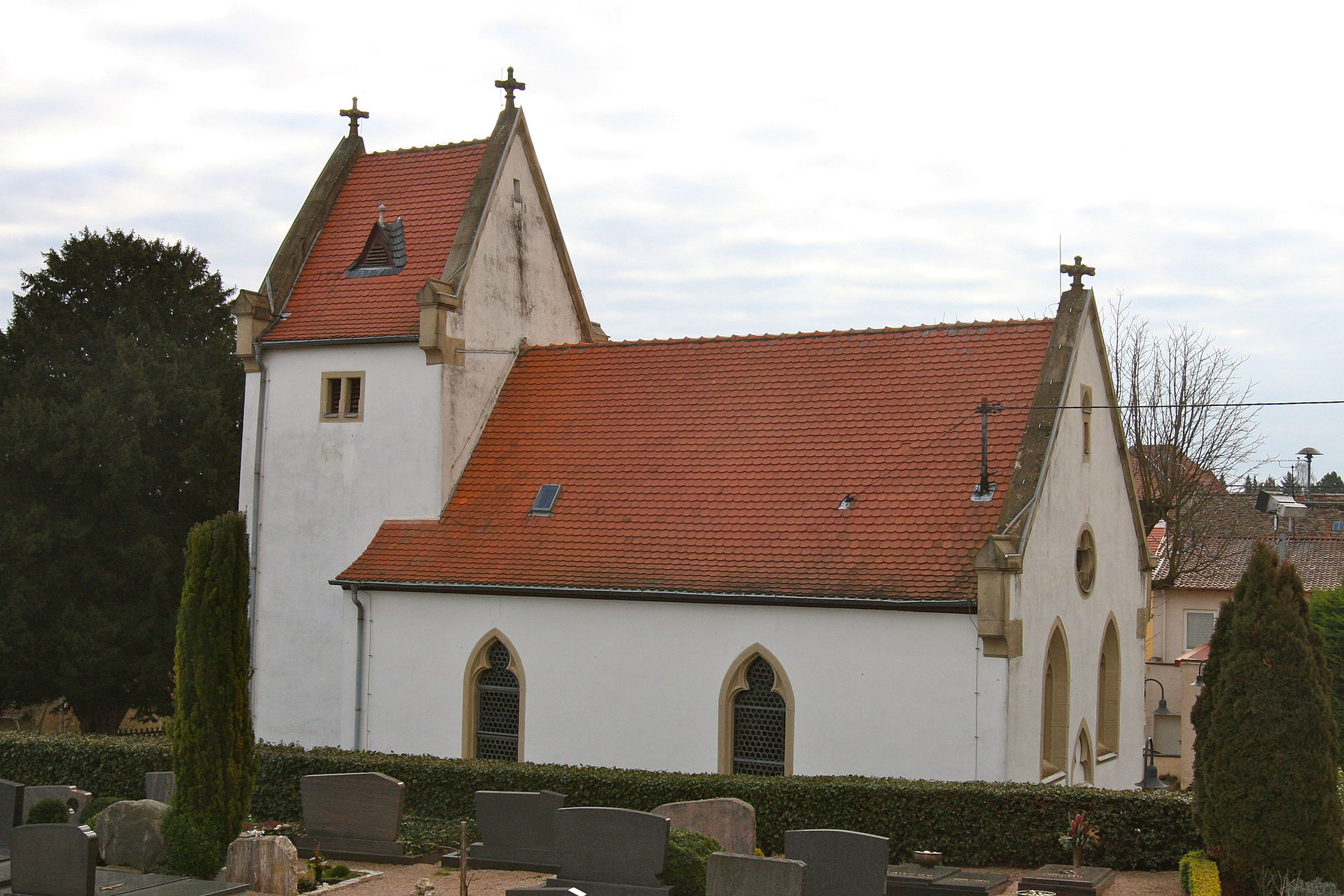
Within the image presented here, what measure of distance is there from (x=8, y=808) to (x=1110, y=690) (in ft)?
57.7

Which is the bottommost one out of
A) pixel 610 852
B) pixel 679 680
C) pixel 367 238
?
pixel 610 852

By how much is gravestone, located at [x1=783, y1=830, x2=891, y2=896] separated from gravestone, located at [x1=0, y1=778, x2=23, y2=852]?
32.6 ft

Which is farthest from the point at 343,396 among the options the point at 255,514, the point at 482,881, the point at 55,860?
the point at 55,860

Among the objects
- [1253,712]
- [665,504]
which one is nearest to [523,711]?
[665,504]

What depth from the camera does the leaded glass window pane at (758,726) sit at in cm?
2077

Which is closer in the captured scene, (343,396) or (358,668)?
(358,668)

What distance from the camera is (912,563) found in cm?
1988

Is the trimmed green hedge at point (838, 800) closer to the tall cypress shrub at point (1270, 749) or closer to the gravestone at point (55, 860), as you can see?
the tall cypress shrub at point (1270, 749)

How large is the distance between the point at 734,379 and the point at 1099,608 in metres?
7.50

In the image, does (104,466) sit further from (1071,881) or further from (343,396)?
(1071,881)

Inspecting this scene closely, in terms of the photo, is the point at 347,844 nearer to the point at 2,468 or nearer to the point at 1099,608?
the point at 1099,608

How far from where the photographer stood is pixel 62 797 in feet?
60.6

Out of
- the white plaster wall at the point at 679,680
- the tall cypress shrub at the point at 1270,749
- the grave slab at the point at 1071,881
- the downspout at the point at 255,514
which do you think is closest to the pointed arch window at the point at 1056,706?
the white plaster wall at the point at 679,680

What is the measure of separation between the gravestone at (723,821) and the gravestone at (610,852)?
5.43 ft
